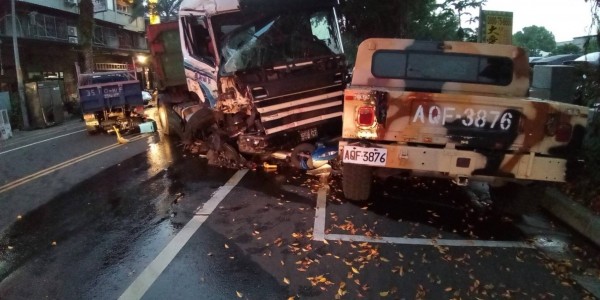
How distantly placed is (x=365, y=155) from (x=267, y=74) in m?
2.79

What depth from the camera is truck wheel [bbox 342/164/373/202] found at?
5.49 metres

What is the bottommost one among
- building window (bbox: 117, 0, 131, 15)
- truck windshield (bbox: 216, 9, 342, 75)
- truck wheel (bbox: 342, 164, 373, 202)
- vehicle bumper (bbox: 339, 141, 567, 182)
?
truck wheel (bbox: 342, 164, 373, 202)

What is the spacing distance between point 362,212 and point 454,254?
1442 millimetres

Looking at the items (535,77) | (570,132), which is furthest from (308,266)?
(535,77)

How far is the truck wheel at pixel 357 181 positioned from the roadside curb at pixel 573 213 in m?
2.17

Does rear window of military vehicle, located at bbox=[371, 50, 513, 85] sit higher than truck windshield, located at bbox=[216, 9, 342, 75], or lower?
lower

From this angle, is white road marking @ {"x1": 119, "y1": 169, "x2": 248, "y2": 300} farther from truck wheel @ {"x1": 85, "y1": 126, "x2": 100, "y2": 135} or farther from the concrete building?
the concrete building

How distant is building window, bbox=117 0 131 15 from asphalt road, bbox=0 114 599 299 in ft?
116

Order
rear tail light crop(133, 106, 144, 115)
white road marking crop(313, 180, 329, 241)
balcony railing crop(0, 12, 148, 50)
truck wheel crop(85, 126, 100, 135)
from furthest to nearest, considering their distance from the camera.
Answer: balcony railing crop(0, 12, 148, 50) → rear tail light crop(133, 106, 144, 115) → truck wheel crop(85, 126, 100, 135) → white road marking crop(313, 180, 329, 241)

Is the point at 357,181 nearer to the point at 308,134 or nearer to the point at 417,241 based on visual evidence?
the point at 417,241

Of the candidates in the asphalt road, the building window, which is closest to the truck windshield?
the asphalt road

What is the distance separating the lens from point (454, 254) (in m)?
4.33

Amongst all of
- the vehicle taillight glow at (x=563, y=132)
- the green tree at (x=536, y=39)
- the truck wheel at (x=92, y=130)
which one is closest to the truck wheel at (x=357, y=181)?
the vehicle taillight glow at (x=563, y=132)

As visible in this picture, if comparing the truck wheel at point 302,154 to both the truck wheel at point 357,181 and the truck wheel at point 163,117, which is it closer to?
the truck wheel at point 357,181
